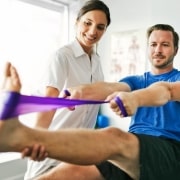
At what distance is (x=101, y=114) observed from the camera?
2.89 metres

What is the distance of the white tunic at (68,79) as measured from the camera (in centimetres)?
157

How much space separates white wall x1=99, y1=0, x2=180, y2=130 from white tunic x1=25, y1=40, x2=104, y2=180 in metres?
1.01

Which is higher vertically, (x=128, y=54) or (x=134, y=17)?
(x=134, y=17)

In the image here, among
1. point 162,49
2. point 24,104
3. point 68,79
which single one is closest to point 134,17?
point 162,49

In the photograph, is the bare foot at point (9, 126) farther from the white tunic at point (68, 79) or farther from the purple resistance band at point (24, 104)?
the white tunic at point (68, 79)

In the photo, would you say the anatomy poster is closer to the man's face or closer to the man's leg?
the man's face

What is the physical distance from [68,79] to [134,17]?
4.30 ft

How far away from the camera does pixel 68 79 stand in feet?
5.41

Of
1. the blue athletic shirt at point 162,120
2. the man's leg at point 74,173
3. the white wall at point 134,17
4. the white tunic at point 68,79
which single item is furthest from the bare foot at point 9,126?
the white wall at point 134,17

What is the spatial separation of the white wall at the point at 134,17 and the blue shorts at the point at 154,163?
1.24 meters

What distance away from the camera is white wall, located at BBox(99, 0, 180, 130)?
2.46 meters

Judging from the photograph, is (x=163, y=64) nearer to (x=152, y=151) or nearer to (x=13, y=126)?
(x=152, y=151)

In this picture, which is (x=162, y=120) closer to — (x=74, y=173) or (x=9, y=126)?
(x=74, y=173)

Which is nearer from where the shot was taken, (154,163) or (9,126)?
(9,126)
